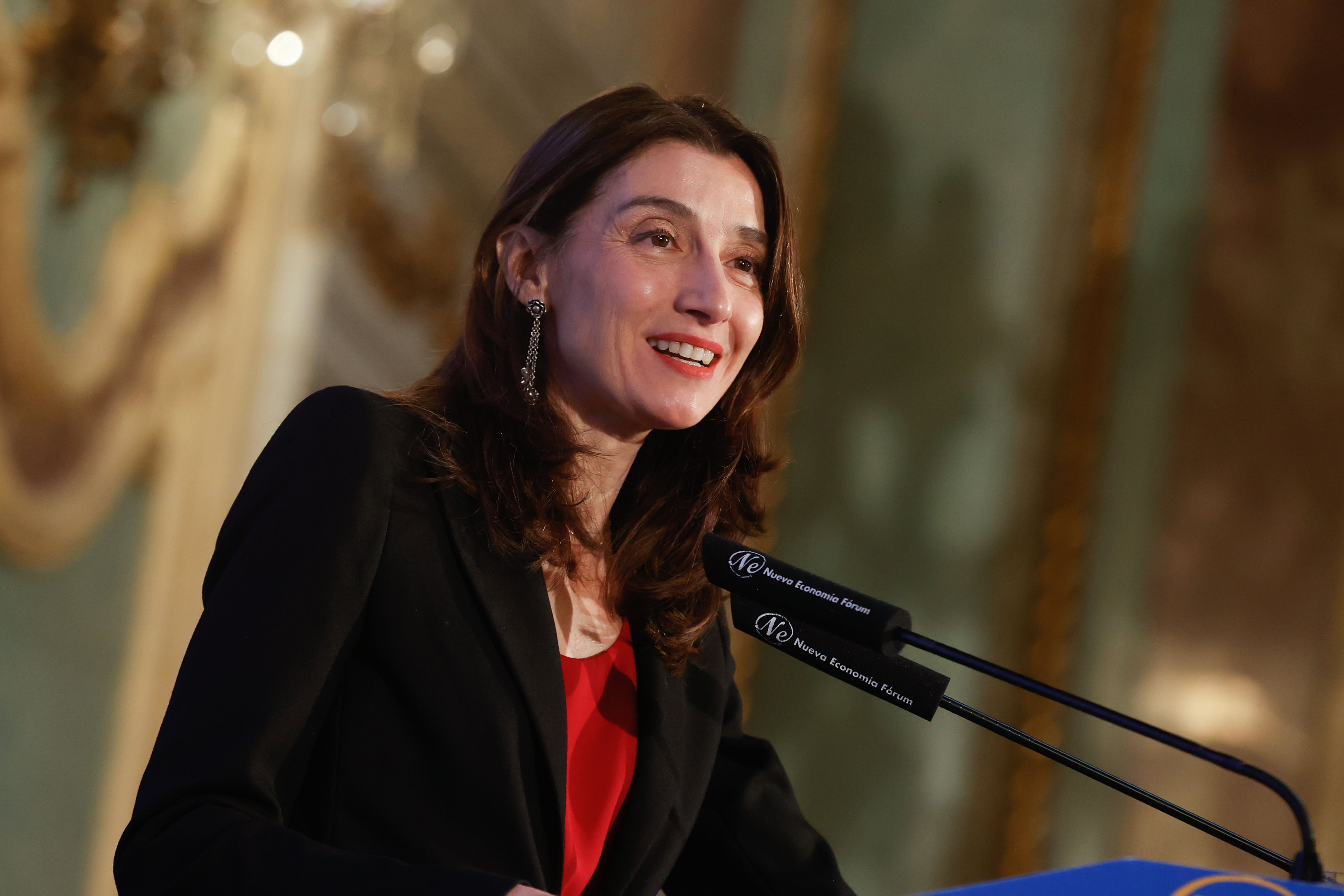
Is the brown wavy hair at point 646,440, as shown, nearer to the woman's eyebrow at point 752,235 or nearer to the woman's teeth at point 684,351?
the woman's eyebrow at point 752,235

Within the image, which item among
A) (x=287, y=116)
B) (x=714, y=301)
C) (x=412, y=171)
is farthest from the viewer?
(x=412, y=171)

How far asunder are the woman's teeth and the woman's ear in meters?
0.16

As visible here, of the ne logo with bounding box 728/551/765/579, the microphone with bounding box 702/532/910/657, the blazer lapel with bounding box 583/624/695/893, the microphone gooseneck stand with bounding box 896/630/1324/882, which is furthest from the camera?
the blazer lapel with bounding box 583/624/695/893

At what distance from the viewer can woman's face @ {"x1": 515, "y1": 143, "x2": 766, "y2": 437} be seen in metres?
1.32

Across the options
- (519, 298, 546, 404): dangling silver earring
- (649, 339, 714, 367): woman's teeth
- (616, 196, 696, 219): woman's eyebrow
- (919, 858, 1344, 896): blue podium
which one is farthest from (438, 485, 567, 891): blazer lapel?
(919, 858, 1344, 896): blue podium

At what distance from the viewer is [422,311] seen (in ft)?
8.66

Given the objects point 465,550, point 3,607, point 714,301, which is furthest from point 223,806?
point 3,607

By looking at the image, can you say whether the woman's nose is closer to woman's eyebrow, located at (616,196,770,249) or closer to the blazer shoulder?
woman's eyebrow, located at (616,196,770,249)

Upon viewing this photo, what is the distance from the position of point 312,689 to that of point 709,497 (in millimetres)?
594

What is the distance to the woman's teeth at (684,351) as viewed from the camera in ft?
4.36

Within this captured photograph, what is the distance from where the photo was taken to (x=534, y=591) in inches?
48.4

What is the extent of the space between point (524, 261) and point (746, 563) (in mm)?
519

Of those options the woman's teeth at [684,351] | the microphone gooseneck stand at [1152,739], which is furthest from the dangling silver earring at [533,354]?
Result: the microphone gooseneck stand at [1152,739]

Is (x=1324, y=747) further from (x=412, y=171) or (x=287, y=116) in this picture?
(x=287, y=116)
